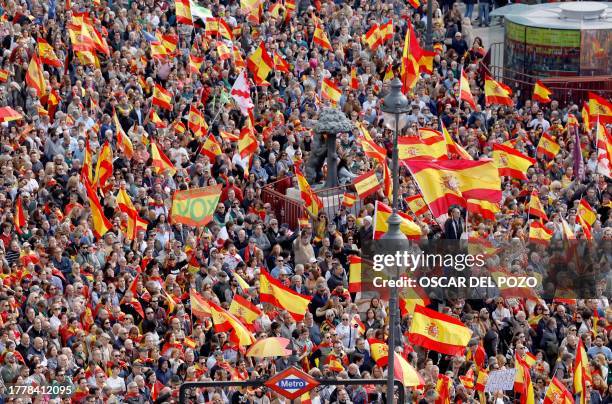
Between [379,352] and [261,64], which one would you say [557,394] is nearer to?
[379,352]

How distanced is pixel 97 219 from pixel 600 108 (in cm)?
1233

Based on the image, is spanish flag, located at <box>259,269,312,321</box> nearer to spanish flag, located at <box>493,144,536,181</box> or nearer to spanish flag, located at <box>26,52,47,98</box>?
spanish flag, located at <box>493,144,536,181</box>

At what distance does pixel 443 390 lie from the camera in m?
30.5

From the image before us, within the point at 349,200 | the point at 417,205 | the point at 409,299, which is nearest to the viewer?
the point at 409,299

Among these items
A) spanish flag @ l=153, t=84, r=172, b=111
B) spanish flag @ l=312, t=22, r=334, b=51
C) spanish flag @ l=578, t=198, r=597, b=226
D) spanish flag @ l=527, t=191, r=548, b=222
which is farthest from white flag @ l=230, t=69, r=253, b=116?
spanish flag @ l=578, t=198, r=597, b=226

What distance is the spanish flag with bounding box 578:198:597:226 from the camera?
37.6 m

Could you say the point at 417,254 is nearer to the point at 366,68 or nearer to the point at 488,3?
the point at 366,68

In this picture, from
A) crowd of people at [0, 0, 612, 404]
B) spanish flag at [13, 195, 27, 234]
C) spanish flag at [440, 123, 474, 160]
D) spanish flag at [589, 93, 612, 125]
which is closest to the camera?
crowd of people at [0, 0, 612, 404]

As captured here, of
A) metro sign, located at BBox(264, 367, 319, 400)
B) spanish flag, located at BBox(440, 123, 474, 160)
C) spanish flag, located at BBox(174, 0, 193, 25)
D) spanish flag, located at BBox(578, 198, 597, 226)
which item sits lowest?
spanish flag, located at BBox(578, 198, 597, 226)

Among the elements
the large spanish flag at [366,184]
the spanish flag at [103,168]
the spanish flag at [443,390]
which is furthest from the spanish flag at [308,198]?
the spanish flag at [443,390]

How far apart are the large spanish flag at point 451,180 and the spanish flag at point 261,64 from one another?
962cm

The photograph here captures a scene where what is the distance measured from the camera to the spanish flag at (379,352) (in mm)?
31672

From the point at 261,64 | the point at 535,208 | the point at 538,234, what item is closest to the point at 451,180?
the point at 538,234

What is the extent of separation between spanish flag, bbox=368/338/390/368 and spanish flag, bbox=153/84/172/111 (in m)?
11.5
